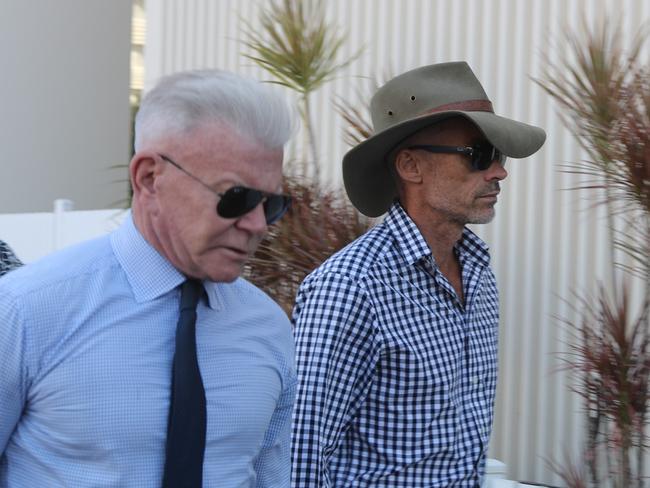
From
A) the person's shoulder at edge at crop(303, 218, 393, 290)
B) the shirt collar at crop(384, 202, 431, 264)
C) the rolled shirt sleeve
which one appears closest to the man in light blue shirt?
the rolled shirt sleeve

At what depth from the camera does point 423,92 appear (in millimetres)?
2973

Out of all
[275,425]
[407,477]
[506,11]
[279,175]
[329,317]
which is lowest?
[407,477]

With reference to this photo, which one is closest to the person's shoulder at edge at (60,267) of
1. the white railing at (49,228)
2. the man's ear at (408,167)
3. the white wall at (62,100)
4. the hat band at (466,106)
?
the man's ear at (408,167)

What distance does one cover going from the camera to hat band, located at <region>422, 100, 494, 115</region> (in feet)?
9.65

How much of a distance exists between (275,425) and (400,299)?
0.69 m

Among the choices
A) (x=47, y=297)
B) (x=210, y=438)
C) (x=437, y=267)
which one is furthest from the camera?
(x=437, y=267)

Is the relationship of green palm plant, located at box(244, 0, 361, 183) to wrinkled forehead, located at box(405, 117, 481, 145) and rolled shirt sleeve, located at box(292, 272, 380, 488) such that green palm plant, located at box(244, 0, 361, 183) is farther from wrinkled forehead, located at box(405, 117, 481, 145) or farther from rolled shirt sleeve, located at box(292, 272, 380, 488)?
rolled shirt sleeve, located at box(292, 272, 380, 488)

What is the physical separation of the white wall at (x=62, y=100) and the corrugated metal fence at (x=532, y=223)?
5299 mm

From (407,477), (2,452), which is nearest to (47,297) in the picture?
(2,452)

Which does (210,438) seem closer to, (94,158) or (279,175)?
(279,175)

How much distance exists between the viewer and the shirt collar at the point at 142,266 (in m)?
1.74

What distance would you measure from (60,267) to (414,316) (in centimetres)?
109

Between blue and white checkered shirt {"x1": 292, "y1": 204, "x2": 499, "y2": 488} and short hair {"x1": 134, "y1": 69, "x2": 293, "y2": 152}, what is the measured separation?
0.80 m

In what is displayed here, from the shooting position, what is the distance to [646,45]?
182 inches
